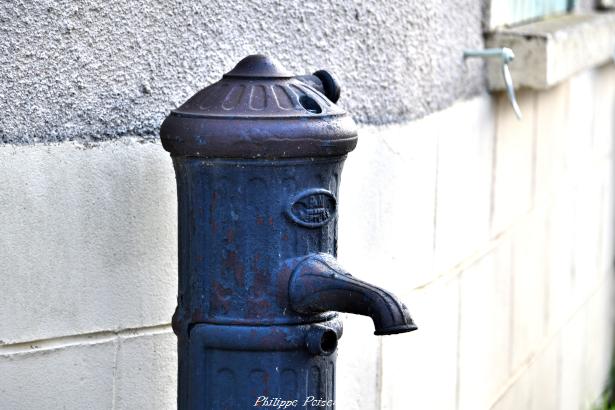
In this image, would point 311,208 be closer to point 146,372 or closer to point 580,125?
point 146,372

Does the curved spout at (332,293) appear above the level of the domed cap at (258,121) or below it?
below

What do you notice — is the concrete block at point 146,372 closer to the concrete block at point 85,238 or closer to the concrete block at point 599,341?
the concrete block at point 85,238

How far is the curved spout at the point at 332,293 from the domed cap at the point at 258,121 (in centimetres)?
21

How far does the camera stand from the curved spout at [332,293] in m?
1.90

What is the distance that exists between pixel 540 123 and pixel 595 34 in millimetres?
588

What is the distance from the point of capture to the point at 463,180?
3322mm

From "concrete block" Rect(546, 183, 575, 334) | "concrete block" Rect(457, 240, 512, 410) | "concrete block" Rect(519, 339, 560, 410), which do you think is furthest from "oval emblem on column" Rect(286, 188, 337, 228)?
"concrete block" Rect(546, 183, 575, 334)

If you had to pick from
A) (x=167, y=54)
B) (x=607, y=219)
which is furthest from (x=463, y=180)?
(x=607, y=219)

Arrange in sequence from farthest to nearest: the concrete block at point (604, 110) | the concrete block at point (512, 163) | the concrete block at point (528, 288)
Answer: the concrete block at point (604, 110) → the concrete block at point (528, 288) → the concrete block at point (512, 163)

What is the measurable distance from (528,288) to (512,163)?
58cm

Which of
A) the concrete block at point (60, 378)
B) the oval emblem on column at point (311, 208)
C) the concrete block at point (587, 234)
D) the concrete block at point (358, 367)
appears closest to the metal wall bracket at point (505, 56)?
the concrete block at point (358, 367)

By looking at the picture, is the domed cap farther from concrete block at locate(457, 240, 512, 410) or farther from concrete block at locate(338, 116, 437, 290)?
concrete block at locate(457, 240, 512, 410)

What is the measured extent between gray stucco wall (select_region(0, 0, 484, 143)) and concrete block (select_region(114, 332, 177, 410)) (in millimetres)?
425

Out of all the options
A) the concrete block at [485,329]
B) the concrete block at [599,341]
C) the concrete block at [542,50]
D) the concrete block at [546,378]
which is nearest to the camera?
the concrete block at [485,329]
